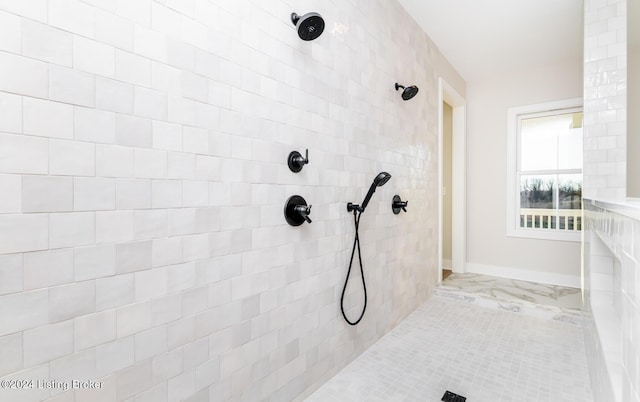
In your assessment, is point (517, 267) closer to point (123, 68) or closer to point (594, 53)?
point (594, 53)

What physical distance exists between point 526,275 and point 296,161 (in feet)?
12.0

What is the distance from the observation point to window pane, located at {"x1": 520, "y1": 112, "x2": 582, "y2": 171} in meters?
3.63

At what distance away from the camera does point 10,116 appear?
753 millimetres

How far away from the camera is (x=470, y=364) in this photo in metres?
2.01

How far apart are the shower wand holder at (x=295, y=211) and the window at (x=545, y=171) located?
343 cm

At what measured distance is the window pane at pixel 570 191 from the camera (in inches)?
143

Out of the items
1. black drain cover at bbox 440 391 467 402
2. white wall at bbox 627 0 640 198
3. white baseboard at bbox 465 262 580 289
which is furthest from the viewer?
white baseboard at bbox 465 262 580 289

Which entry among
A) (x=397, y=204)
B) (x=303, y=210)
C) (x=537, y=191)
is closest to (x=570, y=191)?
(x=537, y=191)

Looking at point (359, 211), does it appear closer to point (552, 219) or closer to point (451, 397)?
point (451, 397)

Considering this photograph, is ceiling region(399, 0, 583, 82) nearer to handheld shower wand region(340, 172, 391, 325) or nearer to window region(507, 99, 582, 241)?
window region(507, 99, 582, 241)

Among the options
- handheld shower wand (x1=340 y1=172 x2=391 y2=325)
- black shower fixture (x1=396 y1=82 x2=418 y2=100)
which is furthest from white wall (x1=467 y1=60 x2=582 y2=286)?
handheld shower wand (x1=340 y1=172 x2=391 y2=325)

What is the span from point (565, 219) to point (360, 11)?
11.1ft

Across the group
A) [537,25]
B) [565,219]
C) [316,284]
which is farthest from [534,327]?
[537,25]

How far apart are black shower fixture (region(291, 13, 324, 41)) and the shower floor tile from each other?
185 centimetres
